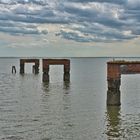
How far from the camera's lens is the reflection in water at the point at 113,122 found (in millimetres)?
21391

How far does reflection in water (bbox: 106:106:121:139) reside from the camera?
70.2 feet

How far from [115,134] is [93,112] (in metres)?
7.96

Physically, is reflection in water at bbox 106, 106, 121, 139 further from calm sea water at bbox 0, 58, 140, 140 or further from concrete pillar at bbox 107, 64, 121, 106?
concrete pillar at bbox 107, 64, 121, 106

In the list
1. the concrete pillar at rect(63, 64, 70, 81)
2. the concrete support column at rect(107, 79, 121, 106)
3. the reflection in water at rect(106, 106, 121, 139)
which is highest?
the concrete pillar at rect(63, 64, 70, 81)

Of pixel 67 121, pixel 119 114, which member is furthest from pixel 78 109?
pixel 67 121

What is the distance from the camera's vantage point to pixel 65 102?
116 ft

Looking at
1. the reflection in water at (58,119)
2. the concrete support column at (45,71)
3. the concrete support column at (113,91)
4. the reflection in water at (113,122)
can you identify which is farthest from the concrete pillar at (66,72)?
the reflection in water at (113,122)

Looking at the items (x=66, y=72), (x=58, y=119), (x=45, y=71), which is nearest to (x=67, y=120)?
(x=58, y=119)

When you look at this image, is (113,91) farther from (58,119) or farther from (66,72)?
(66,72)

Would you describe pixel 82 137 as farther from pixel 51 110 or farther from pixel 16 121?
pixel 51 110

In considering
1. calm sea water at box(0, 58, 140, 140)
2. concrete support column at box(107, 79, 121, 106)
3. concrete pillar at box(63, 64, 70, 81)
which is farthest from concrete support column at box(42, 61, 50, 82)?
concrete support column at box(107, 79, 121, 106)

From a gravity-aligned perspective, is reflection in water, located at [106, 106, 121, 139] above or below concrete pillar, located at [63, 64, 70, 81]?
below

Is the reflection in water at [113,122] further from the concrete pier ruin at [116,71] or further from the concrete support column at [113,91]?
the concrete pier ruin at [116,71]

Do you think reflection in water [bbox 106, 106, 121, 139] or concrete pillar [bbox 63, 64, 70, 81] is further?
concrete pillar [bbox 63, 64, 70, 81]
